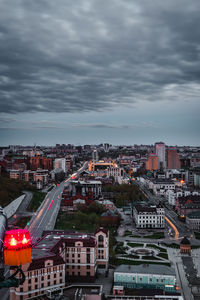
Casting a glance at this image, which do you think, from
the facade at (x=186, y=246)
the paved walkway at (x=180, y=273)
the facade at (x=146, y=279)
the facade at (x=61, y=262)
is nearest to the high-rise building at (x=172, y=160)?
the paved walkway at (x=180, y=273)

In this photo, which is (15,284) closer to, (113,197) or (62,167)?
(113,197)

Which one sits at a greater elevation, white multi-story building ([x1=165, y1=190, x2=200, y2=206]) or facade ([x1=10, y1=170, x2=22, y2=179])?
facade ([x1=10, y1=170, x2=22, y2=179])

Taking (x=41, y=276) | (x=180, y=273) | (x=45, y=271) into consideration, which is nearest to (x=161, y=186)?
(x=180, y=273)

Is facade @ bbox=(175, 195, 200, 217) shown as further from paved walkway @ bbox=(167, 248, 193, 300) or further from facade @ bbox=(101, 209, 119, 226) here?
paved walkway @ bbox=(167, 248, 193, 300)

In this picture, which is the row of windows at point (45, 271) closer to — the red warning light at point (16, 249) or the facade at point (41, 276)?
the facade at point (41, 276)

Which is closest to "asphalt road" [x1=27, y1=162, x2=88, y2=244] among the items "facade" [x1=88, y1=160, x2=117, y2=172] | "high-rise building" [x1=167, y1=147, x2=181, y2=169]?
"facade" [x1=88, y1=160, x2=117, y2=172]

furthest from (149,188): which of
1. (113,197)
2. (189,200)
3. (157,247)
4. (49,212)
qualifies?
(157,247)
